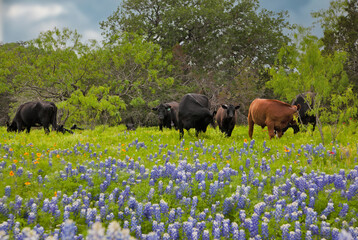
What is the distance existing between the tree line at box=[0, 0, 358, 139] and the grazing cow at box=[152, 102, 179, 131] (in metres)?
2.93

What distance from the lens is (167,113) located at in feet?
61.9

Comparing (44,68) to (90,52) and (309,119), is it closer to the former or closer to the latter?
(90,52)

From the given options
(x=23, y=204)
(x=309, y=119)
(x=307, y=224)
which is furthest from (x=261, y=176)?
(x=309, y=119)

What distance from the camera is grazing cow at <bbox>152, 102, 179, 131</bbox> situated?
52.4 feet

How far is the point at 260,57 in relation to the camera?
31.5m

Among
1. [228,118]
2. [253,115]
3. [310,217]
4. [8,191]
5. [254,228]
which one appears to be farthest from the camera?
[228,118]

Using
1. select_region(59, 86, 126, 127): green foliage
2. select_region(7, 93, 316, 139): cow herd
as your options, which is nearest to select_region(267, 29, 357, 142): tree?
select_region(7, 93, 316, 139): cow herd

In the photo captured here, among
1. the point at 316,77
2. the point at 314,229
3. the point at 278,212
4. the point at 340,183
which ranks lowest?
the point at 314,229

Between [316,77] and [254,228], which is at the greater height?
[316,77]

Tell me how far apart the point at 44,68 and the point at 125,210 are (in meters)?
20.7

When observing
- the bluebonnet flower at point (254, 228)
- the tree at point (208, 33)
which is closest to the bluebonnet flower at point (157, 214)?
the bluebonnet flower at point (254, 228)

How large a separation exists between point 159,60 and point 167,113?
7.77 meters

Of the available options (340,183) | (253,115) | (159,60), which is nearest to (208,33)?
(159,60)

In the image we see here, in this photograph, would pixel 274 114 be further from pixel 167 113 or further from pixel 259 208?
pixel 167 113
